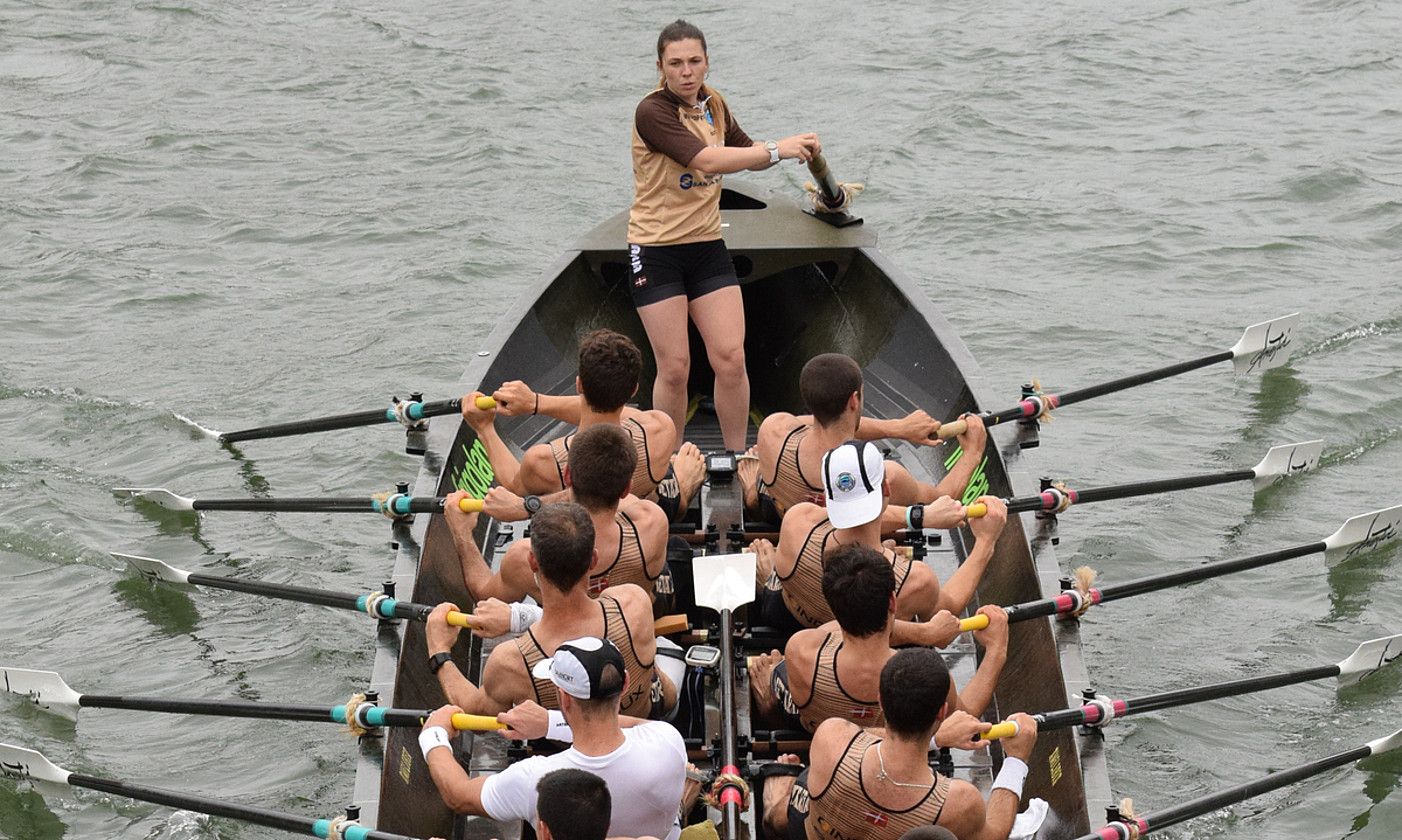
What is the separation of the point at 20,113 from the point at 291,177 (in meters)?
3.85

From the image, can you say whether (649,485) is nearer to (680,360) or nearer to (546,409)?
(546,409)

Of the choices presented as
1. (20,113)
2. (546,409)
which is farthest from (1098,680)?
(20,113)

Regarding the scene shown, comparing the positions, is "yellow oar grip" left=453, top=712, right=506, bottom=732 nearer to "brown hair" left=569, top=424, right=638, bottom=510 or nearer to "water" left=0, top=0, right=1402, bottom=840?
"brown hair" left=569, top=424, right=638, bottom=510

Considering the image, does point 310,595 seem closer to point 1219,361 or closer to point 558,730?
point 558,730

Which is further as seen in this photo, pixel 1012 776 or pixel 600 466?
pixel 600 466

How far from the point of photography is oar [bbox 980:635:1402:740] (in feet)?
20.2

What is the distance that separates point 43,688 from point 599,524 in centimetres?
341

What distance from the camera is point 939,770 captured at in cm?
642

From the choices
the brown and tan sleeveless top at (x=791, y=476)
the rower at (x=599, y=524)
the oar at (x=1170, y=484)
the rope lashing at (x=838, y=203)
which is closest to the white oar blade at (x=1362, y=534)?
the oar at (x=1170, y=484)

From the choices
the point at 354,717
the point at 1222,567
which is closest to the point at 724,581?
the point at 354,717

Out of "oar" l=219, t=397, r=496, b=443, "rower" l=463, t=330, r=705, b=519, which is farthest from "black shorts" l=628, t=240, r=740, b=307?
"oar" l=219, t=397, r=496, b=443

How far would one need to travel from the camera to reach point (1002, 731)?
5.70 meters

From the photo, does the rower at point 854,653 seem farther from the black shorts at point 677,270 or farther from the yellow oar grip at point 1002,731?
the black shorts at point 677,270

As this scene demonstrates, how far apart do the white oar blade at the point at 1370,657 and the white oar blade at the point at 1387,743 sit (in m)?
0.41
